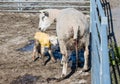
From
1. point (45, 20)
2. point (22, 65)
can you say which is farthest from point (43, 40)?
point (22, 65)

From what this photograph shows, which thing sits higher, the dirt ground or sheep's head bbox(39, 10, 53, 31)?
sheep's head bbox(39, 10, 53, 31)

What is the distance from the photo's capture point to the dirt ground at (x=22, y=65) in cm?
731

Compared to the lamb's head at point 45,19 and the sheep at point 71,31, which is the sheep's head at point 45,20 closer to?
the lamb's head at point 45,19

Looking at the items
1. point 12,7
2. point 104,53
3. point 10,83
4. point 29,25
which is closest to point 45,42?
point 10,83

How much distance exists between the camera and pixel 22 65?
8094 mm

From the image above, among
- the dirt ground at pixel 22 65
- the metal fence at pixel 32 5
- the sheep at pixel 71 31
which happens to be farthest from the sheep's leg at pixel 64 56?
the metal fence at pixel 32 5

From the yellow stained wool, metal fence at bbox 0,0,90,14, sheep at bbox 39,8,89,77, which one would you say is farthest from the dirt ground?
metal fence at bbox 0,0,90,14

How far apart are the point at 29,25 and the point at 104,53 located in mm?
8087

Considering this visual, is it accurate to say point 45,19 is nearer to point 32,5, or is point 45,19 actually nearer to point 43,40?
point 43,40

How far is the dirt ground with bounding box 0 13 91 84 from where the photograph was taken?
288 inches

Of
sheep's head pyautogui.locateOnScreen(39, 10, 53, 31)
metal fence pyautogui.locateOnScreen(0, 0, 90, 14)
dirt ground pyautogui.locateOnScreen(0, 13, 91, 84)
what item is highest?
metal fence pyautogui.locateOnScreen(0, 0, 90, 14)

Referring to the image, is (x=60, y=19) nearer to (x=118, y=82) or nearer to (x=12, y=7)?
(x=118, y=82)

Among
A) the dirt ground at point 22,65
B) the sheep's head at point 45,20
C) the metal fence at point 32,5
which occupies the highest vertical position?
the metal fence at point 32,5

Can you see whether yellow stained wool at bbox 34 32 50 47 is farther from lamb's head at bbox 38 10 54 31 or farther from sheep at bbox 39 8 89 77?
sheep at bbox 39 8 89 77
